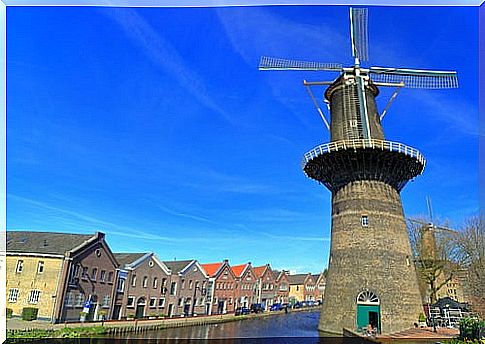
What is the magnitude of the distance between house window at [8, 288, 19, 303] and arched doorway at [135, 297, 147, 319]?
11.1 ft

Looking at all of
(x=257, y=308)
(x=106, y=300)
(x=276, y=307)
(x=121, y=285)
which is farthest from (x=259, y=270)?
(x=106, y=300)

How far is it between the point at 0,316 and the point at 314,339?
7.34m

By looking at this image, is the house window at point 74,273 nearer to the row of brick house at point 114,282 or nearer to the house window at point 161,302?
the row of brick house at point 114,282

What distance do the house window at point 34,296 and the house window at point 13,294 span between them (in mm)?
332

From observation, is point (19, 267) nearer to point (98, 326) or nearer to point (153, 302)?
point (98, 326)

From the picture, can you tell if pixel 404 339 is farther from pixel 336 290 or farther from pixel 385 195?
pixel 385 195

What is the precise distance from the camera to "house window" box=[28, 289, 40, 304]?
11234 millimetres

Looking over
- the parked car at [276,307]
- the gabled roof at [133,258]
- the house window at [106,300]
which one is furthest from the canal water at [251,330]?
the gabled roof at [133,258]

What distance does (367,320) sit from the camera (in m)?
11.2

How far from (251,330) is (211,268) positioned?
9.39 feet

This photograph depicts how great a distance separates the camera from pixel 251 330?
12516 millimetres

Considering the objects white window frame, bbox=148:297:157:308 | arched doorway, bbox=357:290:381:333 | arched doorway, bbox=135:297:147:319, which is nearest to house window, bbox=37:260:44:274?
arched doorway, bbox=135:297:147:319

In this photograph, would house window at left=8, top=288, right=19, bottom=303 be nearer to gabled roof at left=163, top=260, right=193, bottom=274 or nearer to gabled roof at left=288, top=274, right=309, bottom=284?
gabled roof at left=163, top=260, right=193, bottom=274

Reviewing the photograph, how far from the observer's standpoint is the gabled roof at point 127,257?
41.9 ft
